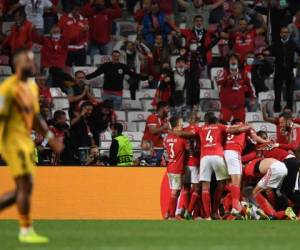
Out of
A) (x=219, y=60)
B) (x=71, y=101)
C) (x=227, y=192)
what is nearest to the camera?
(x=227, y=192)

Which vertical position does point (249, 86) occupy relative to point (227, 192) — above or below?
above

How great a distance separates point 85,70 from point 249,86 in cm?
397

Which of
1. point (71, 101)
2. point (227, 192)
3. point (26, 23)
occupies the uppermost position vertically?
point (26, 23)

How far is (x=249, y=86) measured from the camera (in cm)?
2609

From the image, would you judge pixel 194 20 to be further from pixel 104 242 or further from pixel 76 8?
pixel 104 242

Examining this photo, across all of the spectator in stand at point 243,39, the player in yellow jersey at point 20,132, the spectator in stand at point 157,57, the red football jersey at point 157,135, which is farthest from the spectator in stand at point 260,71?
the player in yellow jersey at point 20,132

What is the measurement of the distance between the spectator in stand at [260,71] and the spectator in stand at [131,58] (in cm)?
282

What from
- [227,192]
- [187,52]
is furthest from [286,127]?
[187,52]

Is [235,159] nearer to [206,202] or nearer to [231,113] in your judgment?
[206,202]

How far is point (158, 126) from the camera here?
24.4m

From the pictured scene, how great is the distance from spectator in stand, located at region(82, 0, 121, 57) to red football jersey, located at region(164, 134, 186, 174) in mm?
6437

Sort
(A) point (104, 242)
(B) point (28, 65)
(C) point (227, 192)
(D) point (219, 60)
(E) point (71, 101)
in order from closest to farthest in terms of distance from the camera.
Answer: (B) point (28, 65), (A) point (104, 242), (C) point (227, 192), (E) point (71, 101), (D) point (219, 60)

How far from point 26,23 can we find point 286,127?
693cm

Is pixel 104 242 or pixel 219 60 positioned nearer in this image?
pixel 104 242
